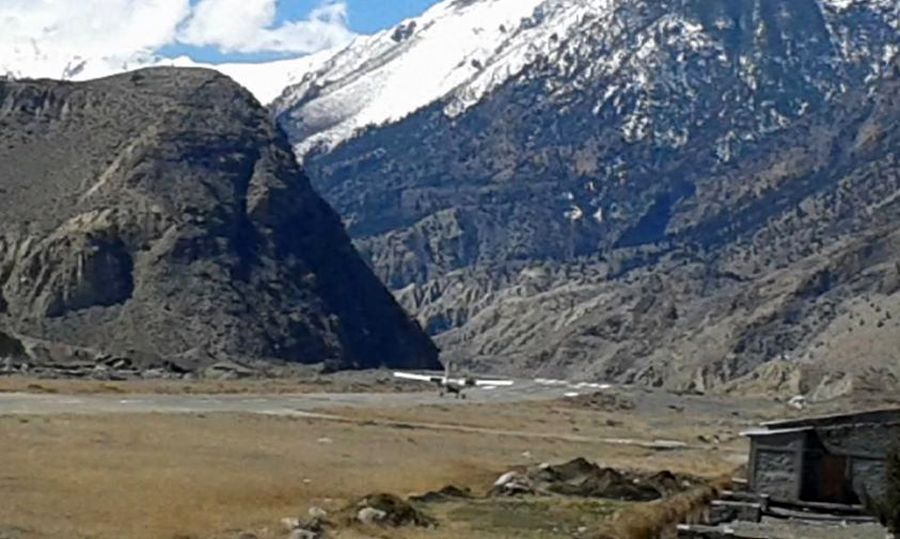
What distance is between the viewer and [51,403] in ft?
291

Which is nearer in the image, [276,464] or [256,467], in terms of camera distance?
[256,467]

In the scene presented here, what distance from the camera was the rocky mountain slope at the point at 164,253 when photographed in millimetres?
170625

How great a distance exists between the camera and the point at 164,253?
579 ft

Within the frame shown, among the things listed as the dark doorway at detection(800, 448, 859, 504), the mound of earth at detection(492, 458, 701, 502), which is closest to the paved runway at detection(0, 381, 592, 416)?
the mound of earth at detection(492, 458, 701, 502)

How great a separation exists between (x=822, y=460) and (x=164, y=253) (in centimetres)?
13352

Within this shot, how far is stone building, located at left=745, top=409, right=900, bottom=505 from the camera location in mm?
48688

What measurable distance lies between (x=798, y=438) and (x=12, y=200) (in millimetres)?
149812

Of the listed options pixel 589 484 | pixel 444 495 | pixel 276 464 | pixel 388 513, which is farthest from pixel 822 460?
pixel 276 464

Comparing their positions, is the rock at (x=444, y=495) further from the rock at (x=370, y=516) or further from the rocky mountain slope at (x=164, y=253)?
the rocky mountain slope at (x=164, y=253)

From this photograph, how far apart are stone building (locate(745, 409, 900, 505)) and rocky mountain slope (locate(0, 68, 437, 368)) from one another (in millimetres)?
111938

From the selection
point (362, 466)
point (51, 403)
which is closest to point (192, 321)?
point (51, 403)

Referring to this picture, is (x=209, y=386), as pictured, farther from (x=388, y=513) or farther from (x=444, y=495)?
(x=388, y=513)

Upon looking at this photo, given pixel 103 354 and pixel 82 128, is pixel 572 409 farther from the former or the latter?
pixel 82 128

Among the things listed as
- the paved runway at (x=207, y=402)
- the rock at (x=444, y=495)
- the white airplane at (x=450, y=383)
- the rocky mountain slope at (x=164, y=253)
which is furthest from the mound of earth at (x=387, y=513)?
the rocky mountain slope at (x=164, y=253)
